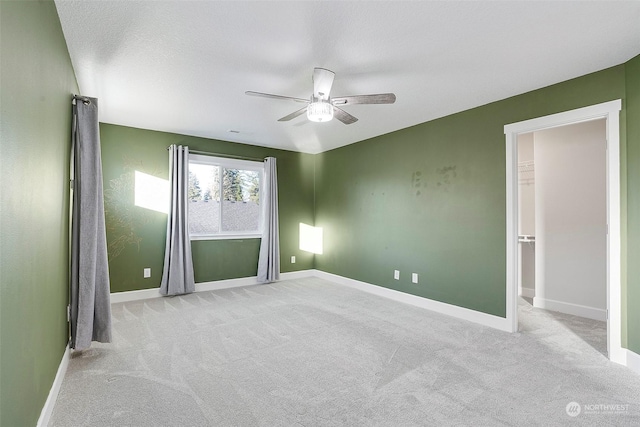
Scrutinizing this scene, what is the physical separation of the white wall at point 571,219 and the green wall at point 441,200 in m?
1.30

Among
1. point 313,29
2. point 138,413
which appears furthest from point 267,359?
point 313,29

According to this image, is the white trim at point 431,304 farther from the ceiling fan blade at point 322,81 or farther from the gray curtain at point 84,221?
the gray curtain at point 84,221

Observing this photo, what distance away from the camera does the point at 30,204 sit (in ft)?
4.87

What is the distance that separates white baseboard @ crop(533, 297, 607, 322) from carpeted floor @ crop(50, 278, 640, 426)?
0.54 ft

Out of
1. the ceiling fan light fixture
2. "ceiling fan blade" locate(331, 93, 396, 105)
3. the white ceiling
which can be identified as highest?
the white ceiling

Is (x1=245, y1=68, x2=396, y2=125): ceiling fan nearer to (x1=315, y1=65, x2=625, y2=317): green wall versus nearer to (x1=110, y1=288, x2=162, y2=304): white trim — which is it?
(x1=315, y1=65, x2=625, y2=317): green wall

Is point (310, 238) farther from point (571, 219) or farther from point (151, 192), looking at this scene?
point (571, 219)

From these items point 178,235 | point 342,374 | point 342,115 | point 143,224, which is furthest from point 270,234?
point 342,374

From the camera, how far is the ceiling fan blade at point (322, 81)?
2.50 metres

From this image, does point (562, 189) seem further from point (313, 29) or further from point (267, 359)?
point (267, 359)

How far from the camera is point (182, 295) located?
4742 millimetres

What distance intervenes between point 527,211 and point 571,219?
96 centimetres

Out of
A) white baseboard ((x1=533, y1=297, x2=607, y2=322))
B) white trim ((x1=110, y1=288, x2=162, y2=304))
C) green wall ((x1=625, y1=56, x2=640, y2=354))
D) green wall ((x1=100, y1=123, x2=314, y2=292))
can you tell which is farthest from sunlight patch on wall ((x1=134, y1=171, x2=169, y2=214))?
white baseboard ((x1=533, y1=297, x2=607, y2=322))

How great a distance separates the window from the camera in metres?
5.11
